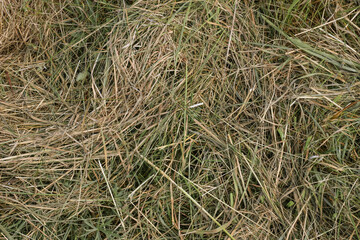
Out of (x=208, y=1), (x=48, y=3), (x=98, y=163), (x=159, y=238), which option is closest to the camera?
(x=159, y=238)

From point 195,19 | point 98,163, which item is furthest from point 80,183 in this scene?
point 195,19

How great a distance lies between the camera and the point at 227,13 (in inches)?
68.6

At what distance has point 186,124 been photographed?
1.57 metres

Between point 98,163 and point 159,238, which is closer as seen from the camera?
point 159,238

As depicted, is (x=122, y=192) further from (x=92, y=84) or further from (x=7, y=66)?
(x=7, y=66)

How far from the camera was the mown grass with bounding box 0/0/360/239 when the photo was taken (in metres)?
1.52

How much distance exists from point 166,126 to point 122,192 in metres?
0.34

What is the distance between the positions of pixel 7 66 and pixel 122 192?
0.88 m

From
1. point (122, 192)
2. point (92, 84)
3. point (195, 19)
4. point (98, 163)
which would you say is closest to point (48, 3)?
point (92, 84)

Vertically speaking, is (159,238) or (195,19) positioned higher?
(195,19)

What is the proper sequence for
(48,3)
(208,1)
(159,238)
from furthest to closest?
1. (48,3)
2. (208,1)
3. (159,238)

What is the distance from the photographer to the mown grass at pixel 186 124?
4.99 ft

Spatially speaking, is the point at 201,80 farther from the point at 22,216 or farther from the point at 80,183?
the point at 22,216

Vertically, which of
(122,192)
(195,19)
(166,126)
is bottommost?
(122,192)
